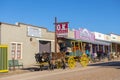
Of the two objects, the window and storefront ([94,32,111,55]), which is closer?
the window

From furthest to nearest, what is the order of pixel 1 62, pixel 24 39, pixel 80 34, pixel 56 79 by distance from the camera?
pixel 80 34
pixel 24 39
pixel 1 62
pixel 56 79

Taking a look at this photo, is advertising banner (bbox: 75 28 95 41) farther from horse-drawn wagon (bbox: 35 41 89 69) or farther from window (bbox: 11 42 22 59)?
horse-drawn wagon (bbox: 35 41 89 69)

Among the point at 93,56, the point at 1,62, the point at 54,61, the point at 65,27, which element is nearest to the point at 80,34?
the point at 93,56

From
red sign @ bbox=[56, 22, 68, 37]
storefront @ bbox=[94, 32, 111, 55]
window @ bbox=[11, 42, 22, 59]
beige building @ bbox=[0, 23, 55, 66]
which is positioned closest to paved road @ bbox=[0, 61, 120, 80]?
beige building @ bbox=[0, 23, 55, 66]

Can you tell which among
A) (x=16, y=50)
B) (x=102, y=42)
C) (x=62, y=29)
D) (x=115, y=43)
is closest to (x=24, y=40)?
(x=16, y=50)

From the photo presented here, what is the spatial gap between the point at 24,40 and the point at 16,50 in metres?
1.74

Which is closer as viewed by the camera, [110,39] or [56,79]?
[56,79]

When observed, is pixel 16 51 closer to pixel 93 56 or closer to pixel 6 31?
pixel 6 31

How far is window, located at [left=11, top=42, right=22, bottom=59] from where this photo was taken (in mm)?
30102

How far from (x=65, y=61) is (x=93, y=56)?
43.5 ft

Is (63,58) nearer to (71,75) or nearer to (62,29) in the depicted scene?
(71,75)

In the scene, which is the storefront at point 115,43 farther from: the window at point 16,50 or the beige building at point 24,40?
the window at point 16,50

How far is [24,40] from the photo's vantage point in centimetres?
3175

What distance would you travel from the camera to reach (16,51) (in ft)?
99.9
